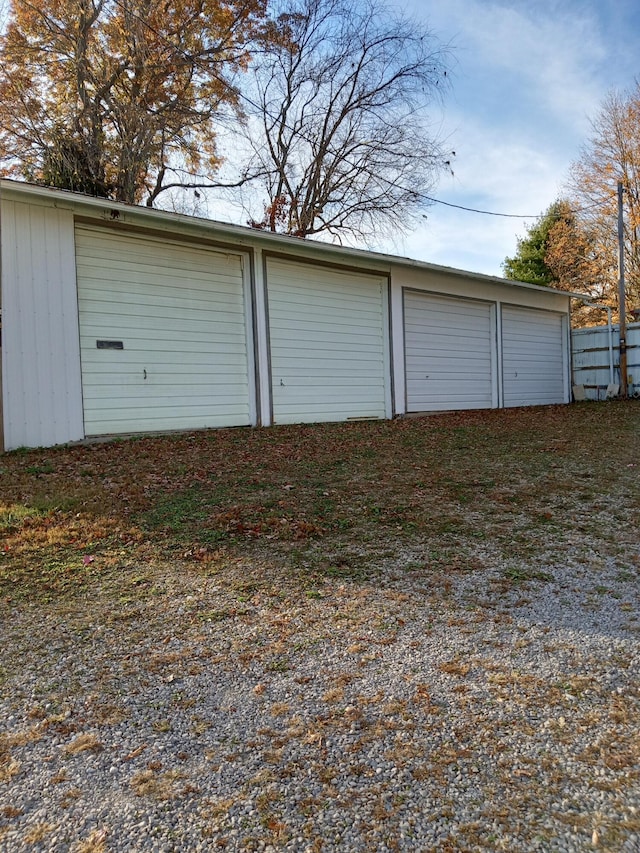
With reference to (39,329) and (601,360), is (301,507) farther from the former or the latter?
(601,360)

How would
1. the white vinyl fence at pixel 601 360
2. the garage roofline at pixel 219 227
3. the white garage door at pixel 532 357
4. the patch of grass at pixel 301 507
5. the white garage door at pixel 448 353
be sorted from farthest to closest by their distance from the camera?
the white vinyl fence at pixel 601 360 → the white garage door at pixel 532 357 → the white garage door at pixel 448 353 → the garage roofline at pixel 219 227 → the patch of grass at pixel 301 507

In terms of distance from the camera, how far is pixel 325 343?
9609mm

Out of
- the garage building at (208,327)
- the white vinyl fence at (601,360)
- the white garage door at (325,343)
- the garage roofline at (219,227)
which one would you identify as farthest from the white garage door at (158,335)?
the white vinyl fence at (601,360)

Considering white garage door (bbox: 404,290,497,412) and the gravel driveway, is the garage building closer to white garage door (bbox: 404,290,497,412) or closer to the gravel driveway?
white garage door (bbox: 404,290,497,412)

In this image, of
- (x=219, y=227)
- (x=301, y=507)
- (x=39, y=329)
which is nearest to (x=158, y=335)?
(x=39, y=329)

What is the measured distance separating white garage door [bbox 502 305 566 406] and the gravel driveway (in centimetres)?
1077

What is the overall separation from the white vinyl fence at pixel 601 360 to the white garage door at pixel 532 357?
→ 102cm

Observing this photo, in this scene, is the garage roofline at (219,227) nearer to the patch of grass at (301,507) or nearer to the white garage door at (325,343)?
the white garage door at (325,343)

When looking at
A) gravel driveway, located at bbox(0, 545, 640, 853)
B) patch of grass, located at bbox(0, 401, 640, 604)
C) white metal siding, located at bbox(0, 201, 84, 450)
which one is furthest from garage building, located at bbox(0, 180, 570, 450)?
gravel driveway, located at bbox(0, 545, 640, 853)

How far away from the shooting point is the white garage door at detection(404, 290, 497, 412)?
35.5 ft

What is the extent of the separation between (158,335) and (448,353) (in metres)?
6.14

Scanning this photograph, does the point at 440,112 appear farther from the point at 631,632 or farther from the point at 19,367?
the point at 631,632

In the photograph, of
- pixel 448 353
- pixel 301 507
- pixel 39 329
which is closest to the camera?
pixel 301 507

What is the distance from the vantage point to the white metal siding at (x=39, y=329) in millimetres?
6504
